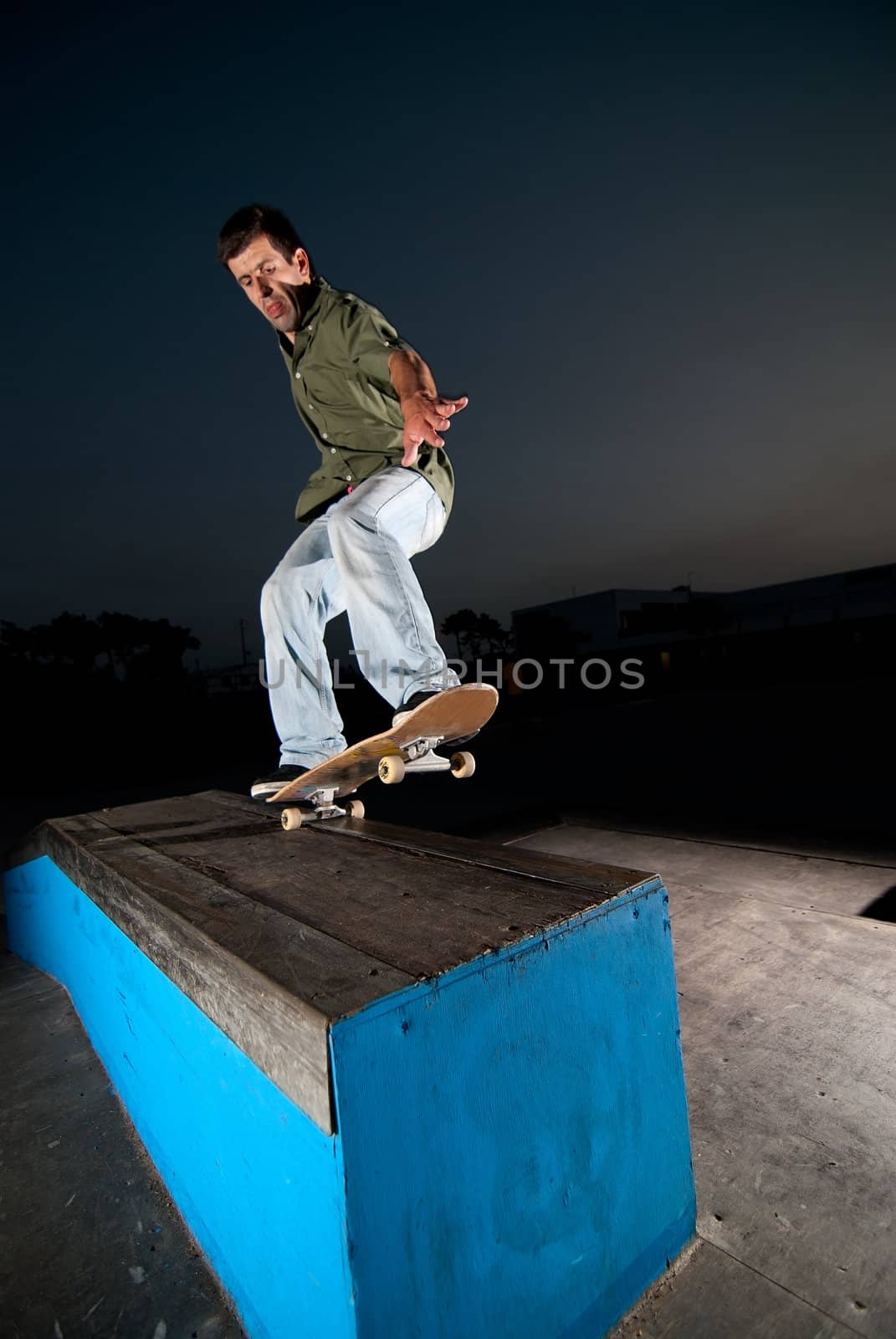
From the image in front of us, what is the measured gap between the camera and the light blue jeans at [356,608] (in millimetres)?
2197

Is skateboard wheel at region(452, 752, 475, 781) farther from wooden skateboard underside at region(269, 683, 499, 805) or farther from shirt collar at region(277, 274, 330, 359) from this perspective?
shirt collar at region(277, 274, 330, 359)

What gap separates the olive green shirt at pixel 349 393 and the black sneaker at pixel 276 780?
1.10 meters

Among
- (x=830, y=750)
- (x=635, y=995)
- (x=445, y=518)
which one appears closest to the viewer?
(x=635, y=995)

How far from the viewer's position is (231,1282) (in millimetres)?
1226

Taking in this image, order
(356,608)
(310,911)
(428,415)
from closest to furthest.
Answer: (310,911), (428,415), (356,608)

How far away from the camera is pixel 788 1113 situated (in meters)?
1.53

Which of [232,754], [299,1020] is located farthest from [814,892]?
[232,754]

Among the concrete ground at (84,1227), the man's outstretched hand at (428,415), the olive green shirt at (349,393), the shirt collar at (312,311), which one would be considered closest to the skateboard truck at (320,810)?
the concrete ground at (84,1227)

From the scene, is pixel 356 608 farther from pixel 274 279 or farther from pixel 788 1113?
pixel 788 1113

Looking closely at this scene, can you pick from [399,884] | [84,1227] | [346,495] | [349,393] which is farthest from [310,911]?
[349,393]

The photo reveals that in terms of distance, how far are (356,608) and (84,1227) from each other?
1778 mm

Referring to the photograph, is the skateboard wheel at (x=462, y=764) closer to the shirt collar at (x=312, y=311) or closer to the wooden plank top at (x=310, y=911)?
the wooden plank top at (x=310, y=911)

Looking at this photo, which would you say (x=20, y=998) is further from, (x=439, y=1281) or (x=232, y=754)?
(x=232, y=754)

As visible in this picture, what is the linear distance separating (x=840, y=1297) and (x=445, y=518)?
7.73 ft
